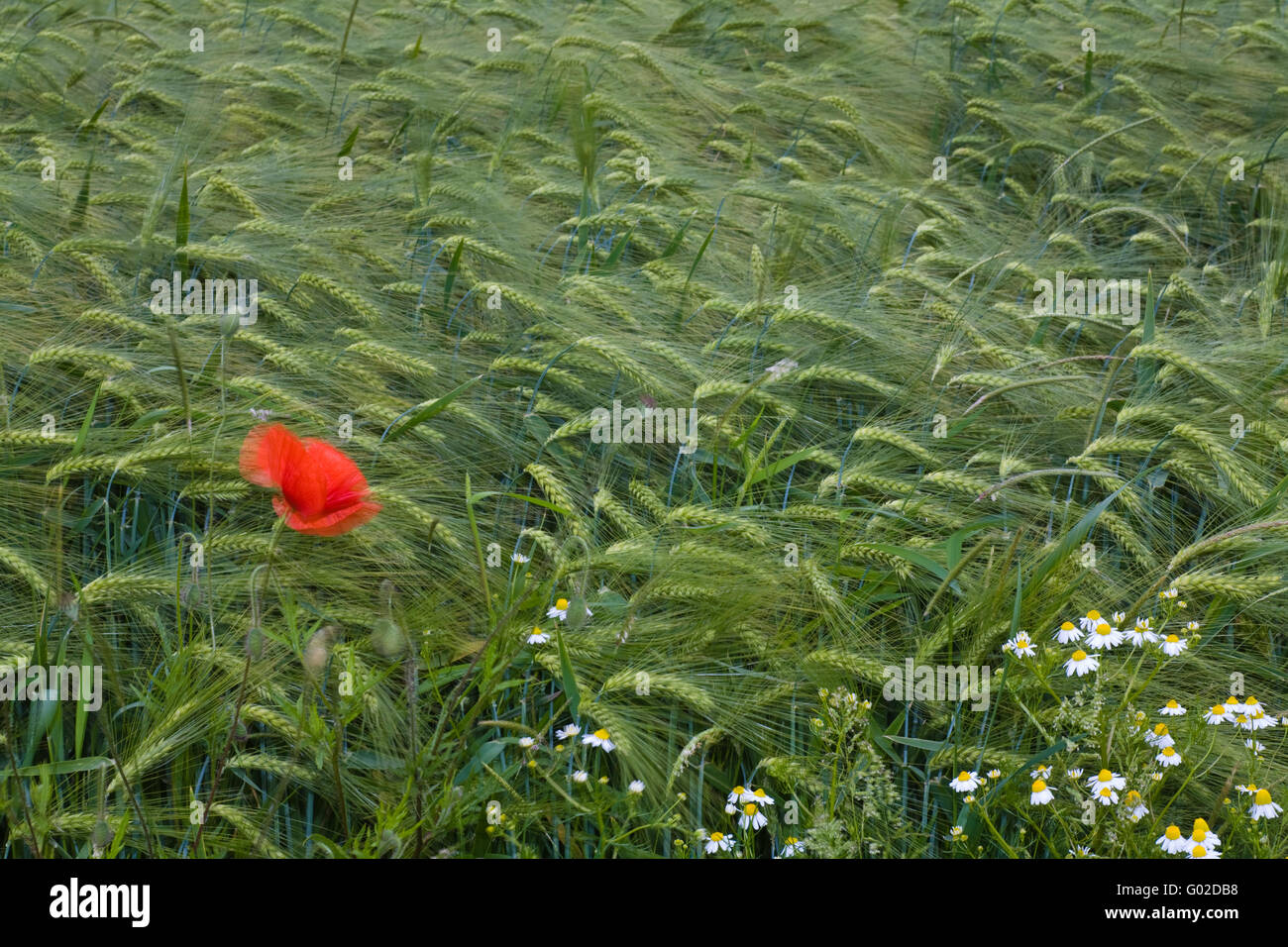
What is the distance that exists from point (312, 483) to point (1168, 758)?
1.25m

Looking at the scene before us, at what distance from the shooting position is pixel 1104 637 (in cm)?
176

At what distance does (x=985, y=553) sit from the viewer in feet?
6.80

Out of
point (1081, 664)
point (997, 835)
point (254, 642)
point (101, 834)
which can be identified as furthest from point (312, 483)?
point (1081, 664)

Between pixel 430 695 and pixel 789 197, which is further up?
pixel 789 197

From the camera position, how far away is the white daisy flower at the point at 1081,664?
170 cm

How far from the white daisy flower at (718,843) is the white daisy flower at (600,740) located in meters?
0.19

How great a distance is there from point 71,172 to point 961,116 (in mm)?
2902

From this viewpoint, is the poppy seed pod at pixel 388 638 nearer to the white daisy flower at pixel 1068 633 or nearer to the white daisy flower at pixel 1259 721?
the white daisy flower at pixel 1068 633

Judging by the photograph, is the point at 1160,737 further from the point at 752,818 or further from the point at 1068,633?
the point at 752,818

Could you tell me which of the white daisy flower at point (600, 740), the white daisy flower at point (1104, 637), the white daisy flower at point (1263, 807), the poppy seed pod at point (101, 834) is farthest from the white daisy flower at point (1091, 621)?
the poppy seed pod at point (101, 834)

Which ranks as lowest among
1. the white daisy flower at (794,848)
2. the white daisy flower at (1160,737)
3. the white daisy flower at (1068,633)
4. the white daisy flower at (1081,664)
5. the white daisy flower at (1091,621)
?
the white daisy flower at (794,848)
